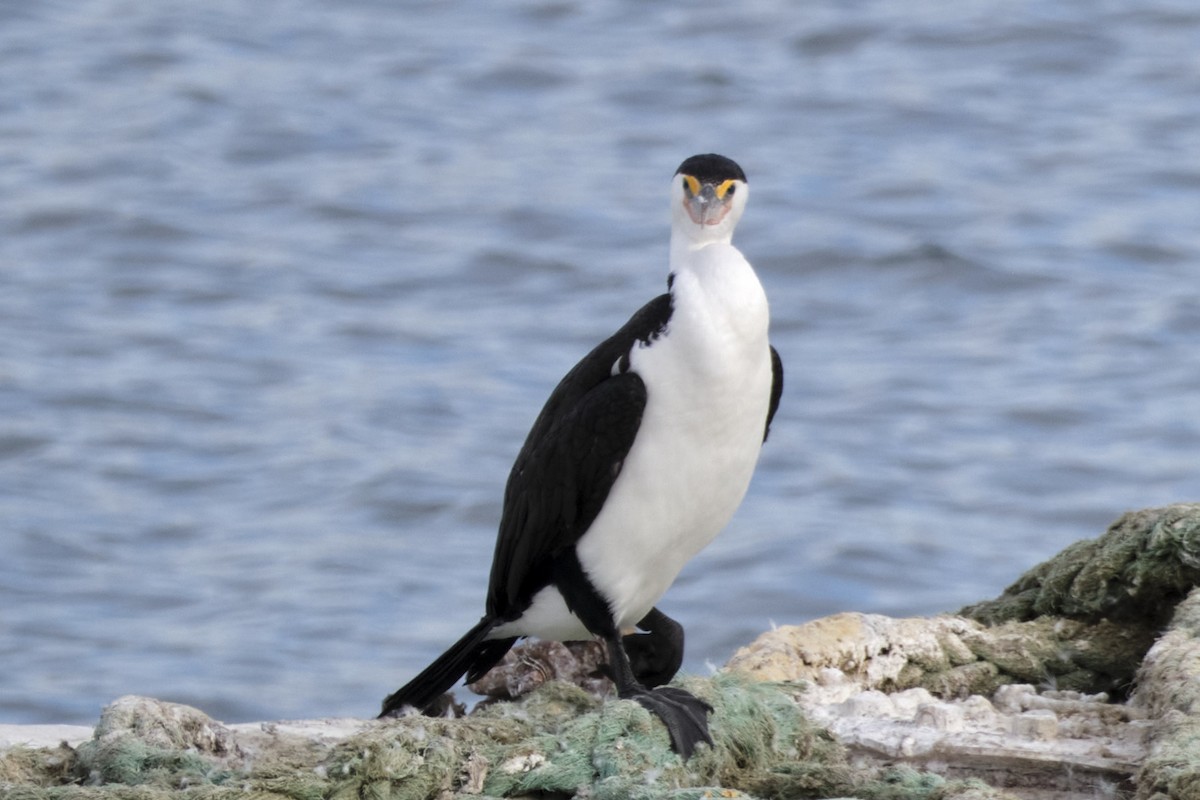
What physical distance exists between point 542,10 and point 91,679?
8.03m

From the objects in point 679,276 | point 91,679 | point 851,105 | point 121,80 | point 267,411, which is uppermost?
point 121,80

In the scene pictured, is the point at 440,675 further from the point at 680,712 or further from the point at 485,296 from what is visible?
the point at 485,296

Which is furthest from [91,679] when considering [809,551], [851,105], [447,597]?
[851,105]

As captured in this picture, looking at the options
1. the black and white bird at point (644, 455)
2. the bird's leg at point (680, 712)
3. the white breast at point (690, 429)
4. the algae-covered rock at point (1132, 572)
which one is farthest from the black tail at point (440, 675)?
the algae-covered rock at point (1132, 572)

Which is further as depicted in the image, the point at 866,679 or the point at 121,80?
the point at 121,80

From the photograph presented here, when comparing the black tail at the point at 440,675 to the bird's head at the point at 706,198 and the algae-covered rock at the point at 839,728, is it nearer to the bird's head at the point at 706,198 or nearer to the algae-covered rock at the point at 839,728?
the algae-covered rock at the point at 839,728

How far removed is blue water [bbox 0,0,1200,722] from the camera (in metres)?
8.88

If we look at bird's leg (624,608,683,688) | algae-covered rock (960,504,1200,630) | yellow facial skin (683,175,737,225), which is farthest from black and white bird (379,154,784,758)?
algae-covered rock (960,504,1200,630)

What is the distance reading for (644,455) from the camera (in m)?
3.80

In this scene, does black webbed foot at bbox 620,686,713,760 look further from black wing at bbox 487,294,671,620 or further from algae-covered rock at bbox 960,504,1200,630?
algae-covered rock at bbox 960,504,1200,630

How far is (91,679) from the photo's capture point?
8.23 metres

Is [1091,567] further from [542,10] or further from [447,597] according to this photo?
[542,10]

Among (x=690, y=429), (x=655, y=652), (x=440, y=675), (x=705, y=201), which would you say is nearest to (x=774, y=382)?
(x=690, y=429)

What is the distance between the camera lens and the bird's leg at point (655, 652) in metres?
4.17
